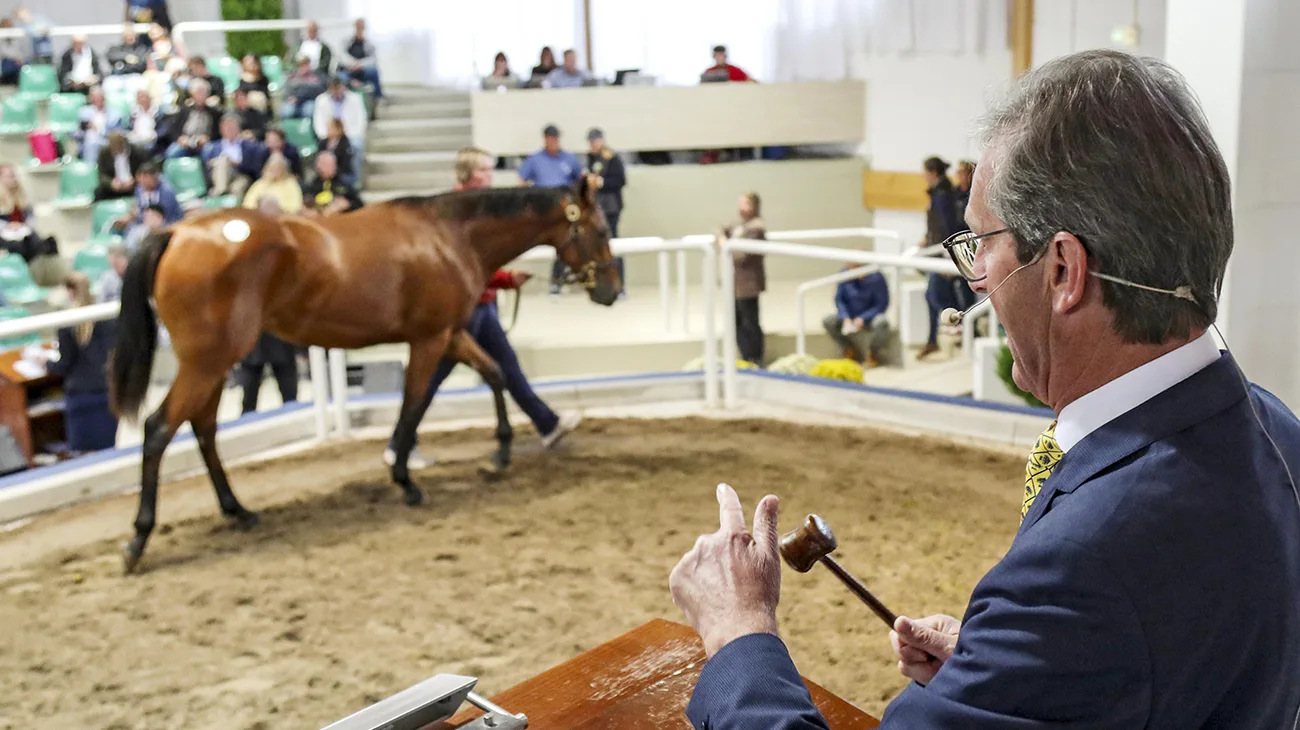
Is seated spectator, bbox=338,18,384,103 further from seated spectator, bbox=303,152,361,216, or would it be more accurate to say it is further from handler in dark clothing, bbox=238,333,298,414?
handler in dark clothing, bbox=238,333,298,414

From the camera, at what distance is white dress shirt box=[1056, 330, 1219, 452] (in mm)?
1088

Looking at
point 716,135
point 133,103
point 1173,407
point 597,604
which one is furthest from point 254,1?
point 1173,407

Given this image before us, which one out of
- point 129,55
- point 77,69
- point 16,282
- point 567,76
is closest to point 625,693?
point 16,282

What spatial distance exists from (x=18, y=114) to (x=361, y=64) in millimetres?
3922

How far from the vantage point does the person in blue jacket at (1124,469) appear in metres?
1.00

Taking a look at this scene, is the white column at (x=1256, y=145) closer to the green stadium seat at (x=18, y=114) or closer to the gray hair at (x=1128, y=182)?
the gray hair at (x=1128, y=182)

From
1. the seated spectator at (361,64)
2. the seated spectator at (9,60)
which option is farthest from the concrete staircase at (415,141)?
the seated spectator at (9,60)

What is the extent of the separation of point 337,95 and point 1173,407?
13.5 meters

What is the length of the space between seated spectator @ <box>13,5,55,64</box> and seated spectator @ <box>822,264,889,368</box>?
11607 millimetres

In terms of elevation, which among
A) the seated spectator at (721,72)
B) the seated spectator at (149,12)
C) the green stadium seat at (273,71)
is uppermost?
the seated spectator at (149,12)

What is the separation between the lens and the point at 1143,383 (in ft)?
3.58

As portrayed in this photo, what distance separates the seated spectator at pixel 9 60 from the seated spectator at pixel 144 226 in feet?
18.8

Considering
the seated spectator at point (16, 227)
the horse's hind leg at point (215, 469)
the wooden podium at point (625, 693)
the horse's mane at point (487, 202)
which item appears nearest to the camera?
the wooden podium at point (625, 693)

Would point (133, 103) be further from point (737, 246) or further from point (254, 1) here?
point (737, 246)
